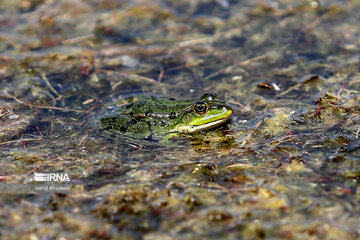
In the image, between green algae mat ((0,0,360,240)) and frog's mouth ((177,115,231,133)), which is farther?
frog's mouth ((177,115,231,133))

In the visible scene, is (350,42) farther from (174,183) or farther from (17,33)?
(17,33)

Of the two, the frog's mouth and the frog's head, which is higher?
the frog's head

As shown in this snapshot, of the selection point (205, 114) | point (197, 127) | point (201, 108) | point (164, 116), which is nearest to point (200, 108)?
point (201, 108)

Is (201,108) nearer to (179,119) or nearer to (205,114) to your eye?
(205,114)

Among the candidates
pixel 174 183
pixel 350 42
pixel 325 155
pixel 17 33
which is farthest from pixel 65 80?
pixel 350 42

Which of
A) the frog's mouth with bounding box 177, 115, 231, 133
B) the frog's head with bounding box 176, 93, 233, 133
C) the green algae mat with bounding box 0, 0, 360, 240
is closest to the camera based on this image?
the green algae mat with bounding box 0, 0, 360, 240

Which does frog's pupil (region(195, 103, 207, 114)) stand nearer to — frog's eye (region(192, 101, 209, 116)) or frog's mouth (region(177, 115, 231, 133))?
frog's eye (region(192, 101, 209, 116))

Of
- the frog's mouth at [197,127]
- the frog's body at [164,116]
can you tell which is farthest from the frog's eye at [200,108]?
the frog's mouth at [197,127]

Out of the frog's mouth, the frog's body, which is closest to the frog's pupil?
the frog's body
